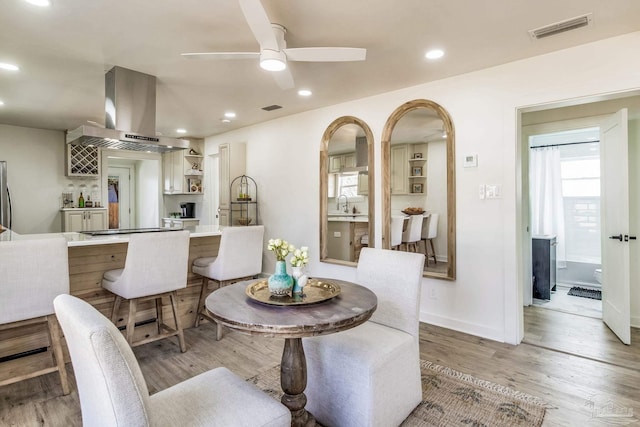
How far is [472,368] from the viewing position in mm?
2590

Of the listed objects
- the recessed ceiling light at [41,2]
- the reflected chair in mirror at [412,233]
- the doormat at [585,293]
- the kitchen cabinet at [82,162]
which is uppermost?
the recessed ceiling light at [41,2]

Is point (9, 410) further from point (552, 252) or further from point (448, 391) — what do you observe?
point (552, 252)

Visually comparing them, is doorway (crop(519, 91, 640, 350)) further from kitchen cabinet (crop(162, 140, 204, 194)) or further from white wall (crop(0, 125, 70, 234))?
white wall (crop(0, 125, 70, 234))

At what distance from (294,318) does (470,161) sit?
8.42ft

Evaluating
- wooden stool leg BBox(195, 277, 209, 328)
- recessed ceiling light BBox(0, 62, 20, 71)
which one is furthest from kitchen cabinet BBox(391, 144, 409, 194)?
recessed ceiling light BBox(0, 62, 20, 71)

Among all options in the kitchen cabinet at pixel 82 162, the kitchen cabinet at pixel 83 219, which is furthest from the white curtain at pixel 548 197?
the kitchen cabinet at pixel 82 162

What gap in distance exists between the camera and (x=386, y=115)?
3.88 meters

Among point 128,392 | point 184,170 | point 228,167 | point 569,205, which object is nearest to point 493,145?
point 128,392

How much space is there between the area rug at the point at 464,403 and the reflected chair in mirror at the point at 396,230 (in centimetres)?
163

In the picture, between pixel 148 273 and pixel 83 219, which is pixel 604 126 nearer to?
pixel 148 273

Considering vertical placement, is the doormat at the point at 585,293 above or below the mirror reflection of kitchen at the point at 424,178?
below

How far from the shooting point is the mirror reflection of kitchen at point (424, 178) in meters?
3.57

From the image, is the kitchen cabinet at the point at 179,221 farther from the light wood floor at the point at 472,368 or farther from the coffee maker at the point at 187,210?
the light wood floor at the point at 472,368

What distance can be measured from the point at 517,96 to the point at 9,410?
14.2ft
